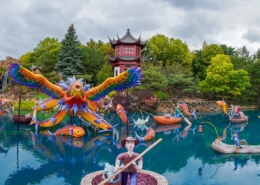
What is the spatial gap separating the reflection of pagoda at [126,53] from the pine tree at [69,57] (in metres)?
3.83

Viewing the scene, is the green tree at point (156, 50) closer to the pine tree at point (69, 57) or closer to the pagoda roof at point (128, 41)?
the pagoda roof at point (128, 41)

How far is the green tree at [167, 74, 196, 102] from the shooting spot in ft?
95.4

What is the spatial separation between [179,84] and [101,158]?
19619mm

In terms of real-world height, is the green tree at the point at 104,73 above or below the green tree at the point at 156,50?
below

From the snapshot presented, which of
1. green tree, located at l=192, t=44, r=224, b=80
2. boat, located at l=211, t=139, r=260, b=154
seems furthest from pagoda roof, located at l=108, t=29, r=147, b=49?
boat, located at l=211, t=139, r=260, b=154

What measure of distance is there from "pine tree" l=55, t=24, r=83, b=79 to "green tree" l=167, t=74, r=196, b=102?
9.70m

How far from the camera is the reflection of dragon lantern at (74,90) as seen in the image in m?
13.8

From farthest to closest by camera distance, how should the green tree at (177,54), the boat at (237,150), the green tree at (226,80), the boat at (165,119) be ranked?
the green tree at (177,54) → the green tree at (226,80) → the boat at (165,119) → the boat at (237,150)

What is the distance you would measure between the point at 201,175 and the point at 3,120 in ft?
47.6

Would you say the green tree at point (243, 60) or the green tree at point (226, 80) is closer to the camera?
the green tree at point (226, 80)

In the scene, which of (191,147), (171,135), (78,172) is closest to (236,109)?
(171,135)

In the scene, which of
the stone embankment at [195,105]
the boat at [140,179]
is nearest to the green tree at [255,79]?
the stone embankment at [195,105]

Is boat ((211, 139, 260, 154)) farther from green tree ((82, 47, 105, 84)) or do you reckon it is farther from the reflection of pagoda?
green tree ((82, 47, 105, 84))

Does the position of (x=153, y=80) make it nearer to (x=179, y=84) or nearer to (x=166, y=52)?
(x=179, y=84)
